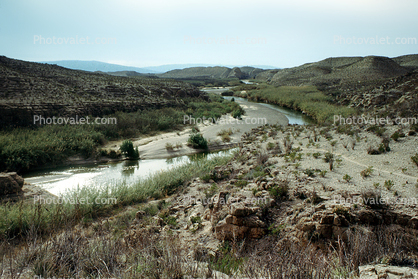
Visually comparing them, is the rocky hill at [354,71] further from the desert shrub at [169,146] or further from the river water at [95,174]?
the river water at [95,174]

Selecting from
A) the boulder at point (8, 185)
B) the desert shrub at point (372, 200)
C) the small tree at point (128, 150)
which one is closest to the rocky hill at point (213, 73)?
the small tree at point (128, 150)

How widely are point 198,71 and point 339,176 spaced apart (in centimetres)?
15005

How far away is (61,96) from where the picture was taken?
21.9 m

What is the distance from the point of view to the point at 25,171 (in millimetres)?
12547

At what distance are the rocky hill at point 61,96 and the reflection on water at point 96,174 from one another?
7396 millimetres

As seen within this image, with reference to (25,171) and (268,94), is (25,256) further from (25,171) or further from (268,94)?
(268,94)

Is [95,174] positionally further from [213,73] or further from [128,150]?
[213,73]

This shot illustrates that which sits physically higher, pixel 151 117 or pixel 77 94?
pixel 77 94

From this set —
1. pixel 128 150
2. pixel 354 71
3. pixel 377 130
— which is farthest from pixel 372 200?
pixel 354 71

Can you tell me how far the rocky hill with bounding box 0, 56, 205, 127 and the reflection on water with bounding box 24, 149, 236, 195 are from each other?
740 cm

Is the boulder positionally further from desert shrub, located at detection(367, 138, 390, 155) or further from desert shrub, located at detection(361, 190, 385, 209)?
desert shrub, located at detection(367, 138, 390, 155)

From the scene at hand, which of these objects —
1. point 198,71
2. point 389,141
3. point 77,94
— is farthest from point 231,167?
point 198,71

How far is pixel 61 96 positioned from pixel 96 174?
13.4 metres

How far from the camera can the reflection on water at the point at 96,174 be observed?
11070 mm
